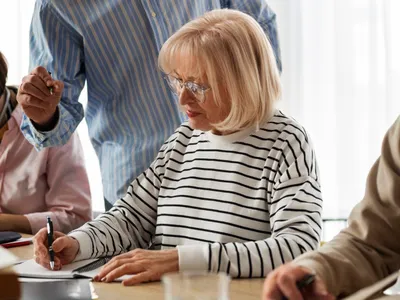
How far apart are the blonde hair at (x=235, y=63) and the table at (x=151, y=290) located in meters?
0.44

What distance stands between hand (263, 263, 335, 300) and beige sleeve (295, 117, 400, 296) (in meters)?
0.12

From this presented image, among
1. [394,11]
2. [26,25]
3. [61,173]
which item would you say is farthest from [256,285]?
[26,25]

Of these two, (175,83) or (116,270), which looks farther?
(175,83)

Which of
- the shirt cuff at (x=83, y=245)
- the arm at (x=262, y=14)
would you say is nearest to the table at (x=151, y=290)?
the shirt cuff at (x=83, y=245)

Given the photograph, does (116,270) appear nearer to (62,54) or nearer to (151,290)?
(151,290)

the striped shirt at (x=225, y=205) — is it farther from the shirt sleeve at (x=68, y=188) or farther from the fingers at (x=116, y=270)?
the shirt sleeve at (x=68, y=188)

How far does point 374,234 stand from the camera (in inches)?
54.3

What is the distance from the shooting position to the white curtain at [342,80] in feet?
12.6

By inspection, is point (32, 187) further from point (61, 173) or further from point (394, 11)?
point (394, 11)

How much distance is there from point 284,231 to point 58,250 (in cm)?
52

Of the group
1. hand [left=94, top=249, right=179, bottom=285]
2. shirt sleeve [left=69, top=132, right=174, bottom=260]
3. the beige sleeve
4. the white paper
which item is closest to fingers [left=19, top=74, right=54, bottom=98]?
shirt sleeve [left=69, top=132, right=174, bottom=260]

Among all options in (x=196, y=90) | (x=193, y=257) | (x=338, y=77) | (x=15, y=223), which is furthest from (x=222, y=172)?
(x=338, y=77)

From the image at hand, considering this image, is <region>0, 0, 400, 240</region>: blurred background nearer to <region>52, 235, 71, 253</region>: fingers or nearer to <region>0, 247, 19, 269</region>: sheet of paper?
<region>52, 235, 71, 253</region>: fingers

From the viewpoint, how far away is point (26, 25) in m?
4.11
